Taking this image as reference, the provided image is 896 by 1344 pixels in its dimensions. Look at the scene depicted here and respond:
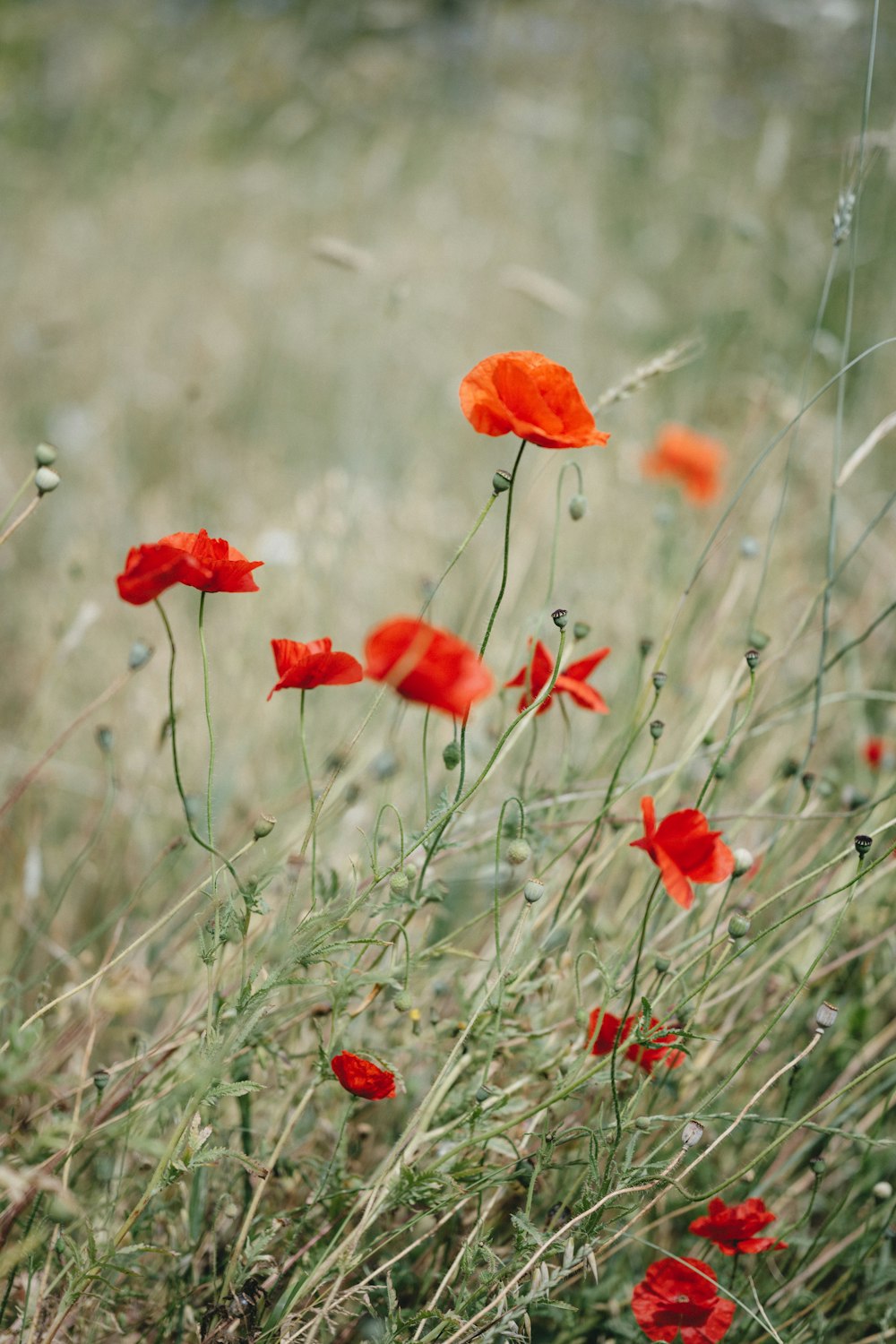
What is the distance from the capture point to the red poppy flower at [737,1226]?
92 centimetres

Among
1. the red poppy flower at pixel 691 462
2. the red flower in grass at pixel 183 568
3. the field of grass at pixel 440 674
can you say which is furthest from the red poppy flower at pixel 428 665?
the red poppy flower at pixel 691 462

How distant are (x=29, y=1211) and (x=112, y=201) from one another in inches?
152

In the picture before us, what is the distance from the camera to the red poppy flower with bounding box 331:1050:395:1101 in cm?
85

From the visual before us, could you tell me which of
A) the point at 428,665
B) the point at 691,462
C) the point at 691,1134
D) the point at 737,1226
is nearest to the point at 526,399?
the point at 428,665

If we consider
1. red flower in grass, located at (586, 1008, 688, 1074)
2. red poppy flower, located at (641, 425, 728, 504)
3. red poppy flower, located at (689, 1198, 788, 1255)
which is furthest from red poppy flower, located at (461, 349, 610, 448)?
red poppy flower, located at (641, 425, 728, 504)

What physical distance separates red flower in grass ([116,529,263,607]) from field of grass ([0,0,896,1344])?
0.12m

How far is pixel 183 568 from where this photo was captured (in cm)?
83

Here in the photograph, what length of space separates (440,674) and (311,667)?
13 centimetres

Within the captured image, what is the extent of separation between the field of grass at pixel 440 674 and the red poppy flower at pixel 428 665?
0.09 feet

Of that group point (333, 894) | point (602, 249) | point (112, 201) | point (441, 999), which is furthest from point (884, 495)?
point (112, 201)

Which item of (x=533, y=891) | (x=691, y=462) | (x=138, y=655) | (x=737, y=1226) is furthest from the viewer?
(x=691, y=462)

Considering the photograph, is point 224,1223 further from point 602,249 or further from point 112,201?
point 112,201

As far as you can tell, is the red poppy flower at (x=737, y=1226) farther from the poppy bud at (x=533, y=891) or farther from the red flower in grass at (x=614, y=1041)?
the poppy bud at (x=533, y=891)

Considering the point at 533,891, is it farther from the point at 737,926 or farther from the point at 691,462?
the point at 691,462
